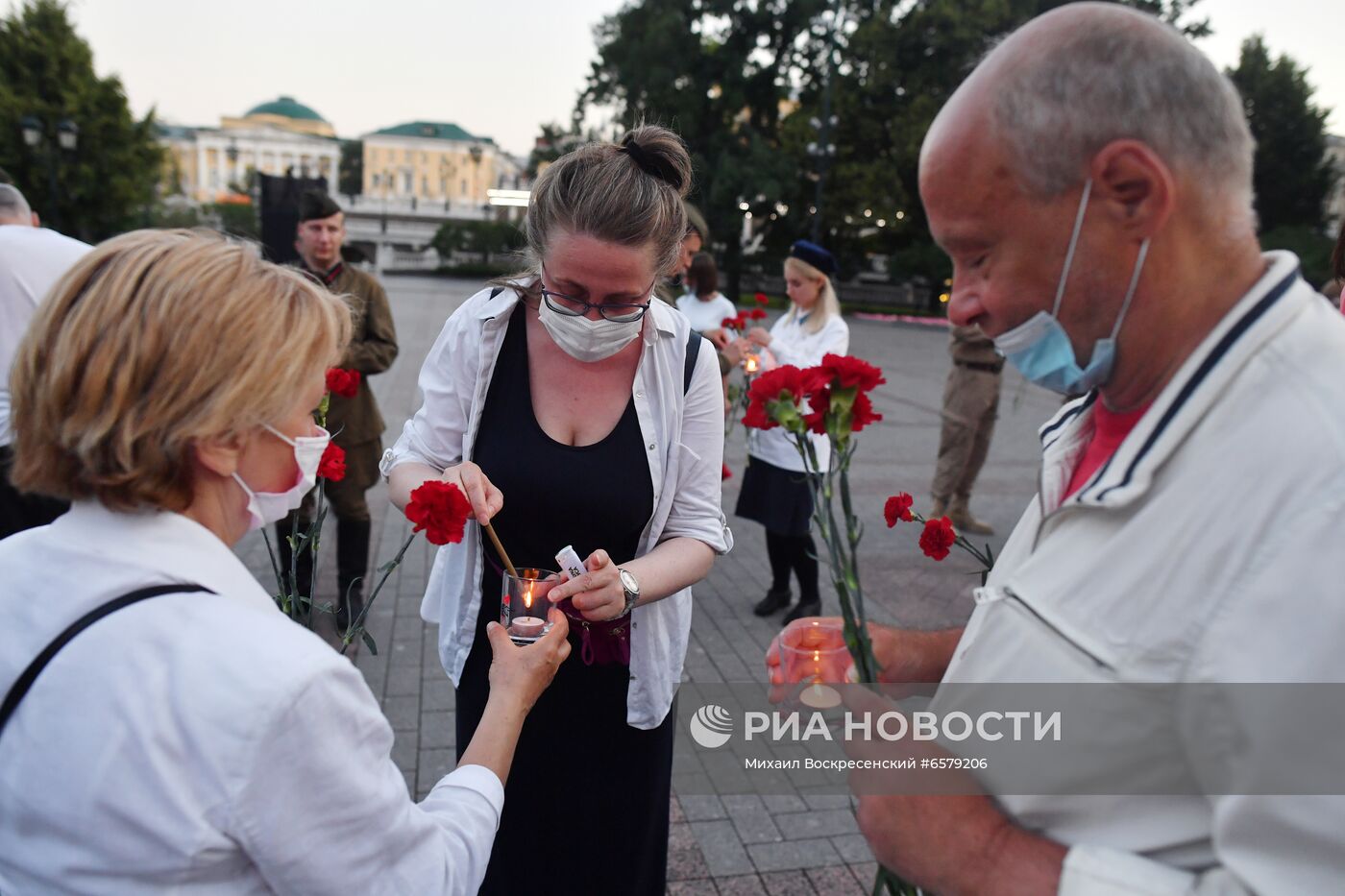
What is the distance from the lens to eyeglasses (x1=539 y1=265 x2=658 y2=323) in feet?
7.16

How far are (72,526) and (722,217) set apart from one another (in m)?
34.4

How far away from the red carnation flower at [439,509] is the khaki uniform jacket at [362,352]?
3.19 metres

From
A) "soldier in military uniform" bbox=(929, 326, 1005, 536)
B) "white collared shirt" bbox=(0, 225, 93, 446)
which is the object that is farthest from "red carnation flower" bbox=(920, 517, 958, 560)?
"soldier in military uniform" bbox=(929, 326, 1005, 536)

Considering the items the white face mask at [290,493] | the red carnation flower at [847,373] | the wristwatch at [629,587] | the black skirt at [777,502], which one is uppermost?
the red carnation flower at [847,373]

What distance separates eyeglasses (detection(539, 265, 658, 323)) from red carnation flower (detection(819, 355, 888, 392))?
2.89 feet

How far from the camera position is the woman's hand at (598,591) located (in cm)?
196

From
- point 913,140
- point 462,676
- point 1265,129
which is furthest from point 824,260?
point 1265,129

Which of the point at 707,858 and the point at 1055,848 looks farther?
the point at 707,858

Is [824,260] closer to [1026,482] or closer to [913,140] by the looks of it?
[1026,482]

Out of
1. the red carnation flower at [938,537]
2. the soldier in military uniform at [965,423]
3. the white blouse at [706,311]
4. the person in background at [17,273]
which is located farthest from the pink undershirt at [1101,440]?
the soldier in military uniform at [965,423]

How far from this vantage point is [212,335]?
1.16 meters

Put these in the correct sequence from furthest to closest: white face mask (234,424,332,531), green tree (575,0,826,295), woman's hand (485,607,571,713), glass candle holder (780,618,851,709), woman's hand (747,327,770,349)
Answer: green tree (575,0,826,295), woman's hand (747,327,770,349), woman's hand (485,607,571,713), glass candle holder (780,618,851,709), white face mask (234,424,332,531)

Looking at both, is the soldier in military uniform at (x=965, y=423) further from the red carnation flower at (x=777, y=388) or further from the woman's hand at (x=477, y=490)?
the red carnation flower at (x=777, y=388)

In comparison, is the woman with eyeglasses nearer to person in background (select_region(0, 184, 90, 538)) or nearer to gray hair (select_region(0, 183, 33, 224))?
person in background (select_region(0, 184, 90, 538))
